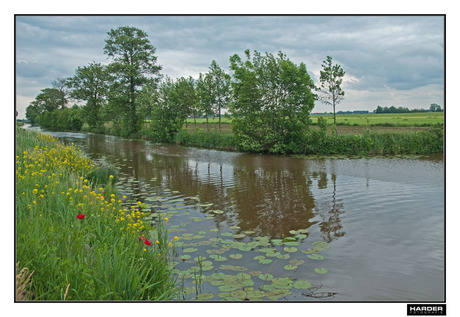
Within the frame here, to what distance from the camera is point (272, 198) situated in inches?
416

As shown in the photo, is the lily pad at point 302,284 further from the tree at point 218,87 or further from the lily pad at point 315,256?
the tree at point 218,87

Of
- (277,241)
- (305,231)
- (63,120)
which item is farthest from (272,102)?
(63,120)

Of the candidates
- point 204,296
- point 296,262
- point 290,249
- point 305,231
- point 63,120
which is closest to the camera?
point 204,296

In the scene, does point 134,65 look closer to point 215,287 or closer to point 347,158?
point 347,158

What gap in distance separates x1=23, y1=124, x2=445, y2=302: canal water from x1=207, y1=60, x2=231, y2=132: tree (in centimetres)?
1382

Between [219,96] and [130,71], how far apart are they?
1452 centimetres

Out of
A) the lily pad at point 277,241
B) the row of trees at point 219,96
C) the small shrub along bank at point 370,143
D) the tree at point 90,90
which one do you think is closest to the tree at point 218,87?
the row of trees at point 219,96

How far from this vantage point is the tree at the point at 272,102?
2105cm

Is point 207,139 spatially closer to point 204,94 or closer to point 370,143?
point 204,94

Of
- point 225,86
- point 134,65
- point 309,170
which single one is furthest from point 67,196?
point 134,65

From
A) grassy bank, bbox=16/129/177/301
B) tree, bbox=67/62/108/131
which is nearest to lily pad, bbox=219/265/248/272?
grassy bank, bbox=16/129/177/301

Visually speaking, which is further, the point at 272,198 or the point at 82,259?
the point at 272,198

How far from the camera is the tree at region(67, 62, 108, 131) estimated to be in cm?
5016
